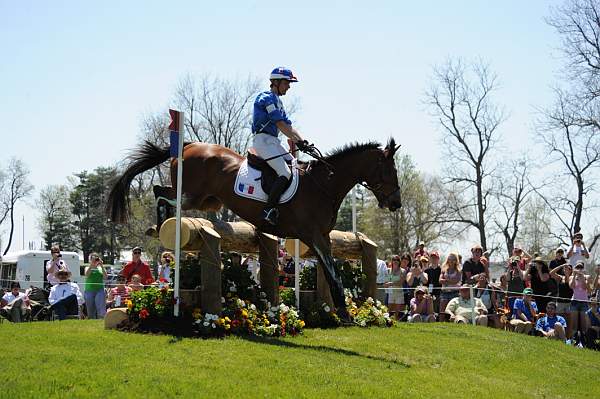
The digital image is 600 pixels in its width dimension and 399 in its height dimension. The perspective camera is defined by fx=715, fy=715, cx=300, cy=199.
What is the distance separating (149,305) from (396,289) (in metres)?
7.92

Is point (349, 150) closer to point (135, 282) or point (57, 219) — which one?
point (135, 282)

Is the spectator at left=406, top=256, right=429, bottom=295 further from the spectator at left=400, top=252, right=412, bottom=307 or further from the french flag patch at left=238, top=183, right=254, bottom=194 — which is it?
the french flag patch at left=238, top=183, right=254, bottom=194

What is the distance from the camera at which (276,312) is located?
10.9m

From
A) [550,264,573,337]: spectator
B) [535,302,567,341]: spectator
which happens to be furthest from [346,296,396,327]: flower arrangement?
[550,264,573,337]: spectator

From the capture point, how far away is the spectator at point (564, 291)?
15000 mm

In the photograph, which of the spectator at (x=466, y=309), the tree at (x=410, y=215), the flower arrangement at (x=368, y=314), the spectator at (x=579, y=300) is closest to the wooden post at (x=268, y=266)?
the flower arrangement at (x=368, y=314)

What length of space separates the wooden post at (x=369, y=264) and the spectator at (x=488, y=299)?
9.56 ft

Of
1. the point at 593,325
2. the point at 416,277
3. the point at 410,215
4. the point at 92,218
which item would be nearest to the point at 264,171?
the point at 416,277

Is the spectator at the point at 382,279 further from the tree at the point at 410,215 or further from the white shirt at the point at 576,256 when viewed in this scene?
the tree at the point at 410,215

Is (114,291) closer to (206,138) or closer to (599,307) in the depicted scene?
(599,307)

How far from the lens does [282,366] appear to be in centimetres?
799

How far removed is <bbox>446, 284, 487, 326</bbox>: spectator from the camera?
14.9 meters

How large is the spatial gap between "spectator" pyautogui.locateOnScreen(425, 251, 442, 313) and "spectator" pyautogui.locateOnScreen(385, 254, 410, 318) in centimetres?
64

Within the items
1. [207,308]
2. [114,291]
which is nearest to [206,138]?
[114,291]
